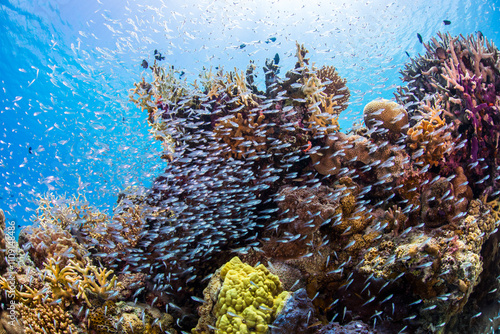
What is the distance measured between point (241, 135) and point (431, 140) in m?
4.59

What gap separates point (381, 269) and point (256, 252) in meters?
2.48

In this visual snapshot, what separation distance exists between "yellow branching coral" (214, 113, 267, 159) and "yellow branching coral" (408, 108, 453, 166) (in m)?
3.66

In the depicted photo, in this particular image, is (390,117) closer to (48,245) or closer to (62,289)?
(62,289)

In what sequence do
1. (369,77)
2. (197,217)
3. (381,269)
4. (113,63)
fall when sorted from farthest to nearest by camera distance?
(369,77)
(113,63)
(197,217)
(381,269)

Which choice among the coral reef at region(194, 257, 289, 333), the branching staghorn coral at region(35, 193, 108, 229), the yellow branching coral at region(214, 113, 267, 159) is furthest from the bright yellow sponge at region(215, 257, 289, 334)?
the branching staghorn coral at region(35, 193, 108, 229)

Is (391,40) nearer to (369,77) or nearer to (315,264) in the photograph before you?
(369,77)

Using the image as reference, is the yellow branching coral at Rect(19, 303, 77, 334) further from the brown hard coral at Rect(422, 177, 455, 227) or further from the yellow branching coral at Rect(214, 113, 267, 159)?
the brown hard coral at Rect(422, 177, 455, 227)

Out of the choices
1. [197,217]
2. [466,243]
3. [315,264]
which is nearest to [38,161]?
[197,217]

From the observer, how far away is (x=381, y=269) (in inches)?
174

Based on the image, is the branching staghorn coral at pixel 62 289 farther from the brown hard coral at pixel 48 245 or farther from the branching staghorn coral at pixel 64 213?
the branching staghorn coral at pixel 64 213

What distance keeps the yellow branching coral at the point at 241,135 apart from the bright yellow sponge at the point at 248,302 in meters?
3.28

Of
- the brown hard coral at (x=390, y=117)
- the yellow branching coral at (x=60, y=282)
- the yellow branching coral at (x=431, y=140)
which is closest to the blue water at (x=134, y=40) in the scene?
the brown hard coral at (x=390, y=117)

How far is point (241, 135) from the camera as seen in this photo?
6.73m

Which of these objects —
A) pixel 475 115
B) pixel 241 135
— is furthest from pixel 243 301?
pixel 475 115
